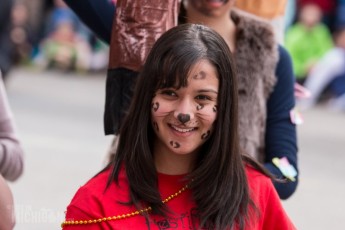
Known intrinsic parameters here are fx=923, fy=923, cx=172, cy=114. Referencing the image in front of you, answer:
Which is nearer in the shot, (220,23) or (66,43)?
(220,23)

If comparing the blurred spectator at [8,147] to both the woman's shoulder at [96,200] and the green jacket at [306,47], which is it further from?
the green jacket at [306,47]

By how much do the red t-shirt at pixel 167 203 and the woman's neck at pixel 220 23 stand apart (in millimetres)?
858

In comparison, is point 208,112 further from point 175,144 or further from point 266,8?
point 266,8

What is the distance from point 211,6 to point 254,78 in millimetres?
325

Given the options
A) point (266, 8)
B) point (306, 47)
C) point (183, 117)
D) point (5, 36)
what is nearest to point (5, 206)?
point (183, 117)

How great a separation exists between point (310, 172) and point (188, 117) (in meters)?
6.47

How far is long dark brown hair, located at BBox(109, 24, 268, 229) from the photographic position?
2.68 metres

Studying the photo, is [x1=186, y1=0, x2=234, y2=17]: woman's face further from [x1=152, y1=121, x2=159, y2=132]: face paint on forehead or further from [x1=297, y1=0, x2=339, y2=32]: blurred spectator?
[x1=297, y1=0, x2=339, y2=32]: blurred spectator

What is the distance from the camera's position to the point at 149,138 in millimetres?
2791

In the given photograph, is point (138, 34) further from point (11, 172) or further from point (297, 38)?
point (297, 38)

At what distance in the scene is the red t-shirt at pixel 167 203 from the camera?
260cm

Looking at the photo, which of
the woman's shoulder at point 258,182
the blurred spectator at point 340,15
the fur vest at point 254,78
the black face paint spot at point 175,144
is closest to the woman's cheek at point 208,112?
the black face paint spot at point 175,144

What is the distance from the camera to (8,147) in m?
3.25

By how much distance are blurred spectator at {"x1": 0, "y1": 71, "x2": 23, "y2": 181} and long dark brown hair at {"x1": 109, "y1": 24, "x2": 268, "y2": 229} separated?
2.06ft
